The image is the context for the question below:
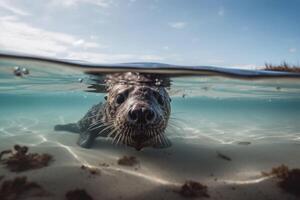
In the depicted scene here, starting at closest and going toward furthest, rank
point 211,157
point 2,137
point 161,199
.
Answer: point 161,199 → point 211,157 → point 2,137

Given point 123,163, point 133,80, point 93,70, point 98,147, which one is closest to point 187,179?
point 123,163

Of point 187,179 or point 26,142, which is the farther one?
point 26,142

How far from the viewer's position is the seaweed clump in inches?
221

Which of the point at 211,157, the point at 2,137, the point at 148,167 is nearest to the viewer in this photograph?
the point at 148,167

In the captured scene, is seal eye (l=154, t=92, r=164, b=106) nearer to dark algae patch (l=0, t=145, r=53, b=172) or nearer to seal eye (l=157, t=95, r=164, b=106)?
seal eye (l=157, t=95, r=164, b=106)

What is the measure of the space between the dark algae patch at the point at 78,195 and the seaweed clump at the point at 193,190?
6.91 ft

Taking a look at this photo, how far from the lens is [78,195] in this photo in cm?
538

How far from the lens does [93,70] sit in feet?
36.8

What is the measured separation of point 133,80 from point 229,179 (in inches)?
236

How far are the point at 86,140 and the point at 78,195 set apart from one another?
13.1 ft

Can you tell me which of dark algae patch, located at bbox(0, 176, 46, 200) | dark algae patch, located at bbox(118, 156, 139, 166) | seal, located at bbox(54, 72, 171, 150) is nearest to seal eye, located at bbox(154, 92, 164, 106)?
seal, located at bbox(54, 72, 171, 150)

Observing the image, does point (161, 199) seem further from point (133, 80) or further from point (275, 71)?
point (275, 71)

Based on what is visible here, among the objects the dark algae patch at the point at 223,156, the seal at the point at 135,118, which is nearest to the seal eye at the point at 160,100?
the seal at the point at 135,118

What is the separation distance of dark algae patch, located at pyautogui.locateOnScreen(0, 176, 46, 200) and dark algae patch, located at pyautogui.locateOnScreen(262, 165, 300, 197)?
18.6 feet
